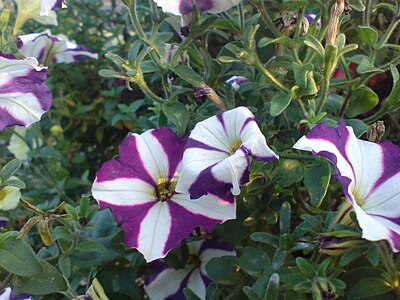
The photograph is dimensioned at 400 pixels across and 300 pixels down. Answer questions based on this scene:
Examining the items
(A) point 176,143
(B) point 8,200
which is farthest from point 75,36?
(A) point 176,143

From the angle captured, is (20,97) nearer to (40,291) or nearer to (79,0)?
(40,291)

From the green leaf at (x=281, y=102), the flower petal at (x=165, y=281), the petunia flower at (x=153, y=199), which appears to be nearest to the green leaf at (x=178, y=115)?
the petunia flower at (x=153, y=199)

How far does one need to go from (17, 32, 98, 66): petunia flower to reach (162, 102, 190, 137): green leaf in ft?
1.06

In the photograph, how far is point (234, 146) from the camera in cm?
71

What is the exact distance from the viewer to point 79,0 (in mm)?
1602

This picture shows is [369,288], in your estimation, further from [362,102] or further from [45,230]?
[45,230]

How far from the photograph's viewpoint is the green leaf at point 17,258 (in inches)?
27.1

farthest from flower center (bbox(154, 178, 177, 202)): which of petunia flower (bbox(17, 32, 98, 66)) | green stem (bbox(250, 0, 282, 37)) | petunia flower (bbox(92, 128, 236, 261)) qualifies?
petunia flower (bbox(17, 32, 98, 66))

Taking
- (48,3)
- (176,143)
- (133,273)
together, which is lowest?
(133,273)

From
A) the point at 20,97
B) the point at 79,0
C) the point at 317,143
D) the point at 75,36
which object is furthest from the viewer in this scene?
the point at 79,0

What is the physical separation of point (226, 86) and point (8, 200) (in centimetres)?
36

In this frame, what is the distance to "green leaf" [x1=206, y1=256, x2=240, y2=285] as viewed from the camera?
32.4 inches

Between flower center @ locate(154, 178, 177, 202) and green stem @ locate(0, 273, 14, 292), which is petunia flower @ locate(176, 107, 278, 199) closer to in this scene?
flower center @ locate(154, 178, 177, 202)

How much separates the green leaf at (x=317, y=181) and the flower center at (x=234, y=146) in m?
0.09
